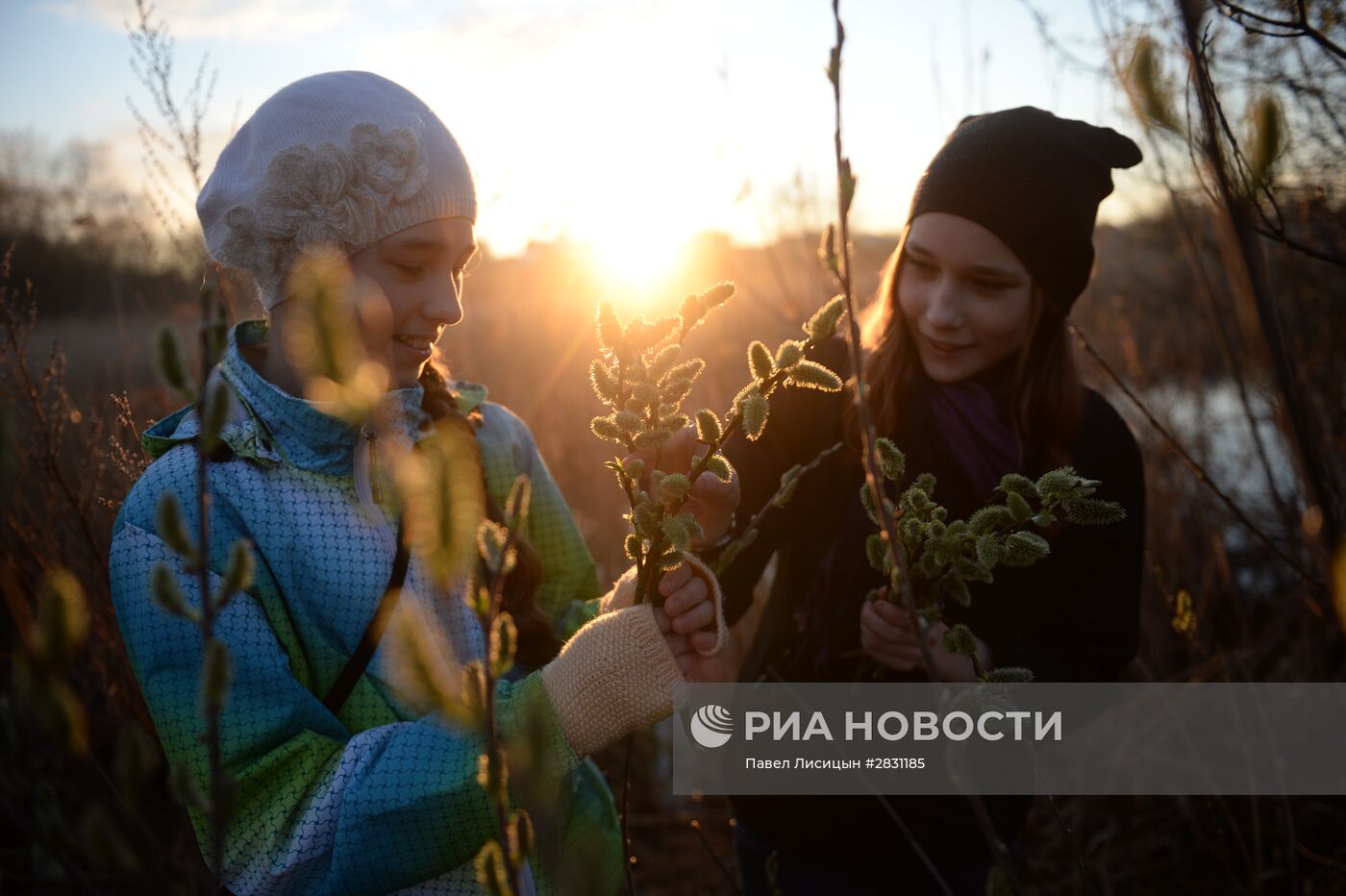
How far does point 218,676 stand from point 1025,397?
5.59 ft

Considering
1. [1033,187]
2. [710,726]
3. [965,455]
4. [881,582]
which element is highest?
[1033,187]

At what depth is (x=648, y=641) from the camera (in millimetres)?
982

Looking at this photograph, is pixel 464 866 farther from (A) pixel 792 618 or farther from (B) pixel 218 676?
(B) pixel 218 676

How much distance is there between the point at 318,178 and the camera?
4.49ft

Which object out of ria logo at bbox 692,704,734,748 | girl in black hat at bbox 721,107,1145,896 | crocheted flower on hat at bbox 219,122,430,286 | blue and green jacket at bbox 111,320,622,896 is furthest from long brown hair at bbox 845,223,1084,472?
crocheted flower on hat at bbox 219,122,430,286

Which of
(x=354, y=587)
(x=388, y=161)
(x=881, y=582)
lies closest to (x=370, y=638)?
(x=354, y=587)

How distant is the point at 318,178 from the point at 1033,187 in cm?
133

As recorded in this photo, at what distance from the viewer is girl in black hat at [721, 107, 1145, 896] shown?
1.68 meters

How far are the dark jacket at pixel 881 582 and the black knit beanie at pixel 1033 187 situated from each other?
347mm

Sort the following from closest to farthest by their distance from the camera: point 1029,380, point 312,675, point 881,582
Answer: point 312,675 → point 881,582 → point 1029,380

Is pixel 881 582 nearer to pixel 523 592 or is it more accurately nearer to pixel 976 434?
pixel 976 434

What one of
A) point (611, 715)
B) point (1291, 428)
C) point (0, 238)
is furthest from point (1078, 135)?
point (0, 238)

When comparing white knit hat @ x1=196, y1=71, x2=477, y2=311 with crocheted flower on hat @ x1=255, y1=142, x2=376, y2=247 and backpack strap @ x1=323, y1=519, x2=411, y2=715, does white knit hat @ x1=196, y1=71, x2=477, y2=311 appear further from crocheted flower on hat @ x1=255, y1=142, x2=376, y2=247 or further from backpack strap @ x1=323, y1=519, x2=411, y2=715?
backpack strap @ x1=323, y1=519, x2=411, y2=715

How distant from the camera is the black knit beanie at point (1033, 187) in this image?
5.46ft
